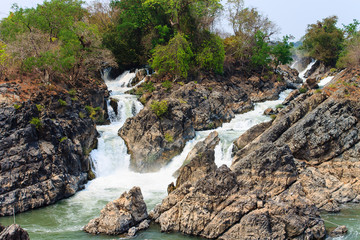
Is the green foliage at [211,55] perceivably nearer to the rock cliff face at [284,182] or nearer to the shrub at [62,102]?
the rock cliff face at [284,182]

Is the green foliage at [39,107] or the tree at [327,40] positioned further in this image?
the tree at [327,40]

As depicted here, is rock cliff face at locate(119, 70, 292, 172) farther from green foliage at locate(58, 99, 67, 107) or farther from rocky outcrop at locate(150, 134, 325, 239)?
rocky outcrop at locate(150, 134, 325, 239)

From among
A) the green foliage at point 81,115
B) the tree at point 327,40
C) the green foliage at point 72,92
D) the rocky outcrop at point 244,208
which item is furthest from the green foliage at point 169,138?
the tree at point 327,40

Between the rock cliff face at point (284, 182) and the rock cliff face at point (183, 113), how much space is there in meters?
6.25

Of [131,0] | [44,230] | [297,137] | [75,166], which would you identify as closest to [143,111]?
[75,166]

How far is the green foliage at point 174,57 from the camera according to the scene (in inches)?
1487

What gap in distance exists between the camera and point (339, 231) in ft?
44.3

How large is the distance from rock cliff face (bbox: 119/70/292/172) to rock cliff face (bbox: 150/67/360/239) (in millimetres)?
6254

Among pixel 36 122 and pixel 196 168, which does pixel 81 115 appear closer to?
pixel 36 122

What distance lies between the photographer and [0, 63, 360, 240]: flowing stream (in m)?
15.5

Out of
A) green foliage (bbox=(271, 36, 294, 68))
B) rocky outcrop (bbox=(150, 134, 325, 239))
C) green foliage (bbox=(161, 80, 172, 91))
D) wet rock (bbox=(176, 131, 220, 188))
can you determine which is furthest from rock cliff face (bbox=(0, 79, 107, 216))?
green foliage (bbox=(271, 36, 294, 68))

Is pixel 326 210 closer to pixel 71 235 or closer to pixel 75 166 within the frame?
pixel 71 235

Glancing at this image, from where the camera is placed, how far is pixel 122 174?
25.7 m

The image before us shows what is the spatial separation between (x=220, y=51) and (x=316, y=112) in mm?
20568
